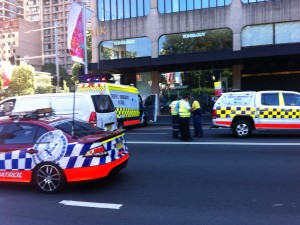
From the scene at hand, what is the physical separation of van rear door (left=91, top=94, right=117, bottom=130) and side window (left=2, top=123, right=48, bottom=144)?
5.68 m

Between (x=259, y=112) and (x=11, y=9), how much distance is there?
14668cm

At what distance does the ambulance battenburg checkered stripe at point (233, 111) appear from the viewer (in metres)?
→ 12.8

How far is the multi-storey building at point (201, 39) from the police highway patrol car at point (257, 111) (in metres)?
10.8

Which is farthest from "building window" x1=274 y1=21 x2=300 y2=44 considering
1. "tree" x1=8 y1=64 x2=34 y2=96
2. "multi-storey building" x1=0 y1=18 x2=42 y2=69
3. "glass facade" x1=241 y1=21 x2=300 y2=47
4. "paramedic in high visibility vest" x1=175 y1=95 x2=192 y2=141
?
"multi-storey building" x1=0 y1=18 x2=42 y2=69

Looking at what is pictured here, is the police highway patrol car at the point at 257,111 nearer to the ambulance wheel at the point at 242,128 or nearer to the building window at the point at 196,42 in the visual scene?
the ambulance wheel at the point at 242,128

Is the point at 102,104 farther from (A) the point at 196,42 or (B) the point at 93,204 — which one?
(A) the point at 196,42

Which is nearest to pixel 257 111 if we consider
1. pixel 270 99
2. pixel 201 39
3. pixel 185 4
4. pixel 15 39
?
pixel 270 99

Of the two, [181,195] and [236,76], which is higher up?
[236,76]

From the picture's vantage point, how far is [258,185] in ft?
21.4

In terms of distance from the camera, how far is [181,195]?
6.07 m

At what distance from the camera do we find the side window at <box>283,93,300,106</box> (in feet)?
40.8

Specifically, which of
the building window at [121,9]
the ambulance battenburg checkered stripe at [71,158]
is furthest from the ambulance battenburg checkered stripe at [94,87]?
the building window at [121,9]

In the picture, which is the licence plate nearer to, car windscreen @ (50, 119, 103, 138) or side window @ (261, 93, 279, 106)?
car windscreen @ (50, 119, 103, 138)

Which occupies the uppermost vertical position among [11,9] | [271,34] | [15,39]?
[11,9]
